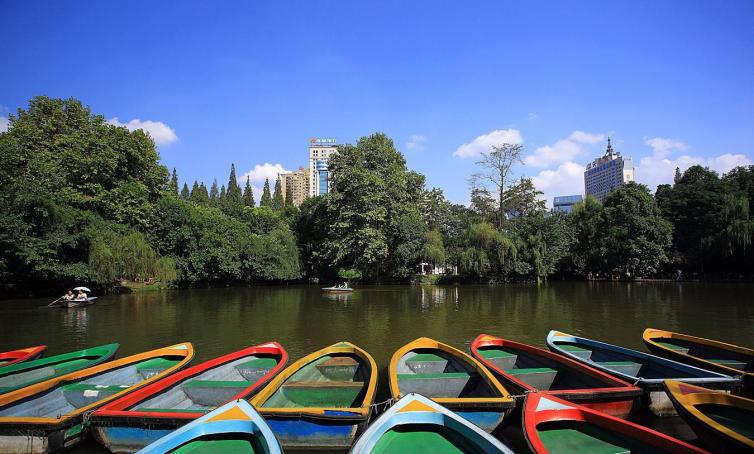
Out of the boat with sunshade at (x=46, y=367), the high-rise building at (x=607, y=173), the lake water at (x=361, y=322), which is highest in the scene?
the high-rise building at (x=607, y=173)

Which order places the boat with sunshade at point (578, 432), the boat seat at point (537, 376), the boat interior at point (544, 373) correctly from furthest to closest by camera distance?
the boat seat at point (537, 376) → the boat interior at point (544, 373) → the boat with sunshade at point (578, 432)

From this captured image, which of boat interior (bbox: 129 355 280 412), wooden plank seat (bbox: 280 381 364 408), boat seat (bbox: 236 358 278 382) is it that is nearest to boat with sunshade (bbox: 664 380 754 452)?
wooden plank seat (bbox: 280 381 364 408)

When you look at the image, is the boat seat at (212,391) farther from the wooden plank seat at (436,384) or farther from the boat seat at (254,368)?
the wooden plank seat at (436,384)

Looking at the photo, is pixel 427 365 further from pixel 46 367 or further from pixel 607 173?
pixel 607 173

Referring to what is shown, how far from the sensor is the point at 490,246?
38562mm

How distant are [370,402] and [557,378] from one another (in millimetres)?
3716

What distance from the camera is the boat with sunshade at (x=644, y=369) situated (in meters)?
5.93

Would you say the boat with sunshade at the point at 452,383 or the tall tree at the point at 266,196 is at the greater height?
the tall tree at the point at 266,196

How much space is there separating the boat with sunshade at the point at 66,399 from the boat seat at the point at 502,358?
604cm

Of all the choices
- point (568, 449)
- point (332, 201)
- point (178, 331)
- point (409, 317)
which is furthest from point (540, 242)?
point (568, 449)

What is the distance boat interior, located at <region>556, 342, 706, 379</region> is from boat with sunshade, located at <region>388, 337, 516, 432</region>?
2447 millimetres

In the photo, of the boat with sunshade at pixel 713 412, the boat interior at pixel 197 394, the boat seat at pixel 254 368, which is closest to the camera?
the boat with sunshade at pixel 713 412

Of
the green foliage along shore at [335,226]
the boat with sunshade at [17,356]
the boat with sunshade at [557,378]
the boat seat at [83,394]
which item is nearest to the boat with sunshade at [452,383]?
the boat with sunshade at [557,378]

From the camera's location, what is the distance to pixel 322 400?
Answer: 615 cm
